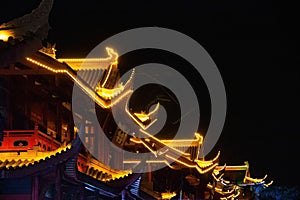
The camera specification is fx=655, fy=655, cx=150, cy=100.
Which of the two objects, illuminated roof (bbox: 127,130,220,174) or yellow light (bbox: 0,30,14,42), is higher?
illuminated roof (bbox: 127,130,220,174)

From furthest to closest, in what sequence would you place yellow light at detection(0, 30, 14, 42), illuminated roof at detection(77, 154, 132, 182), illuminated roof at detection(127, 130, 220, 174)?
illuminated roof at detection(127, 130, 220, 174) → illuminated roof at detection(77, 154, 132, 182) → yellow light at detection(0, 30, 14, 42)

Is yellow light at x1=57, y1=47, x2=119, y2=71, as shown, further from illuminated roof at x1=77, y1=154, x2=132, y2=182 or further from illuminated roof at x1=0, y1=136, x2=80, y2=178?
illuminated roof at x1=0, y1=136, x2=80, y2=178

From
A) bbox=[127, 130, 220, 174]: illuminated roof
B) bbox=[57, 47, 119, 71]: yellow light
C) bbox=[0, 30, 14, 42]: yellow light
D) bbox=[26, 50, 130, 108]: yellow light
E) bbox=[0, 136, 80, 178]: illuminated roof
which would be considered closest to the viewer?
bbox=[0, 30, 14, 42]: yellow light

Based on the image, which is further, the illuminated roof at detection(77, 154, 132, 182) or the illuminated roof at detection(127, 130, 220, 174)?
the illuminated roof at detection(127, 130, 220, 174)

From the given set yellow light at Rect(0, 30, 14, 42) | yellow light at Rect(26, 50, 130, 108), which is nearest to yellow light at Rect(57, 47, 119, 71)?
yellow light at Rect(26, 50, 130, 108)

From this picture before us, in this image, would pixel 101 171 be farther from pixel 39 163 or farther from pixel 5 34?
pixel 5 34

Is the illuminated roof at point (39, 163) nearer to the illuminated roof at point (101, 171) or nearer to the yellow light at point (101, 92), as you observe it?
the yellow light at point (101, 92)

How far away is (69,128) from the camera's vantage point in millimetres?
19328

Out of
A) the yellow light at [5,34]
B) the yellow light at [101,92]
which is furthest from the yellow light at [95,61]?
the yellow light at [5,34]

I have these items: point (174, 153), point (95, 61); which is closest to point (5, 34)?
point (95, 61)

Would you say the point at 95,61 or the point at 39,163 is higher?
the point at 95,61

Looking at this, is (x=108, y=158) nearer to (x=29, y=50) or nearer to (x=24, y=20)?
(x=24, y=20)

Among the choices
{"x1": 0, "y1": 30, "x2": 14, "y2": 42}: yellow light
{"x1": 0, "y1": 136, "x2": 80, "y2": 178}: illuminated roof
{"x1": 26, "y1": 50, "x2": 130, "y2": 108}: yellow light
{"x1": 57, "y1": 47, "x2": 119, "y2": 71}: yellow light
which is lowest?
{"x1": 0, "y1": 136, "x2": 80, "y2": 178}: illuminated roof

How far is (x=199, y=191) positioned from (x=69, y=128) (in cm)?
1536
